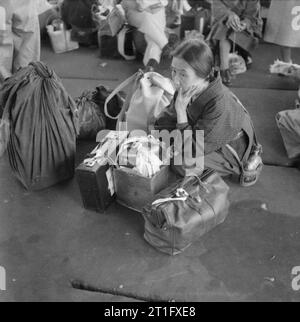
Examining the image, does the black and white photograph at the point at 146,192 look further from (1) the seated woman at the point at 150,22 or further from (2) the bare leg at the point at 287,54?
(1) the seated woman at the point at 150,22

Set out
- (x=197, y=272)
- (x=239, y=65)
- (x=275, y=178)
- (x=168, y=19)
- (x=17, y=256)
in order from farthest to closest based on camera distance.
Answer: (x=168, y=19) < (x=239, y=65) < (x=275, y=178) < (x=17, y=256) < (x=197, y=272)

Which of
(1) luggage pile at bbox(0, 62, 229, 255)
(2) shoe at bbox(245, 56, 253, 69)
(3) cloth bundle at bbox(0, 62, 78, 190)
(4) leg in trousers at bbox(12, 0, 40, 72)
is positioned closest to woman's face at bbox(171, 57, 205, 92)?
(1) luggage pile at bbox(0, 62, 229, 255)

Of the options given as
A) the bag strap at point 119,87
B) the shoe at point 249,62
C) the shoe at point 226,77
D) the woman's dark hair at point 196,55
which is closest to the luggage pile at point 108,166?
the bag strap at point 119,87

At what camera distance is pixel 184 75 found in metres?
2.03

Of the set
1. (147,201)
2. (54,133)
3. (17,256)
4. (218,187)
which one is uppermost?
(54,133)

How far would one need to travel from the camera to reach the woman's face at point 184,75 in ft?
6.57

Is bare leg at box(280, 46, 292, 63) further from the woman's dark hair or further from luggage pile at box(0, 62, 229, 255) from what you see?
the woman's dark hair

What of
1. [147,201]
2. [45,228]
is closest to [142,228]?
[147,201]

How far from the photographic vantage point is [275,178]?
2371 millimetres

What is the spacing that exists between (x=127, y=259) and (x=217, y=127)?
835 millimetres

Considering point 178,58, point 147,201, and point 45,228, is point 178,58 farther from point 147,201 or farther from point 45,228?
point 45,228

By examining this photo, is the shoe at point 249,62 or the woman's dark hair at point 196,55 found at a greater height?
the woman's dark hair at point 196,55

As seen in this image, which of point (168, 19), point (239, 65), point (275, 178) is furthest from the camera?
point (168, 19)

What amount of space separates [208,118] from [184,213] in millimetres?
575
